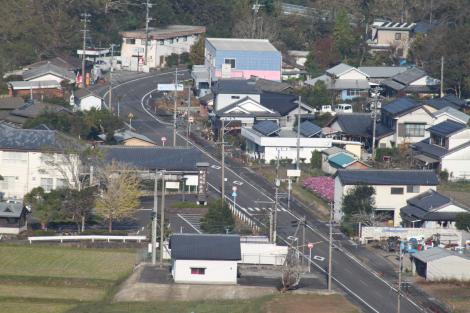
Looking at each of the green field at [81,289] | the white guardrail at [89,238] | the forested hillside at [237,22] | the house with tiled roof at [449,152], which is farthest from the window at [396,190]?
the forested hillside at [237,22]

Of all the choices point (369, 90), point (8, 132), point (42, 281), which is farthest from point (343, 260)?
point (369, 90)

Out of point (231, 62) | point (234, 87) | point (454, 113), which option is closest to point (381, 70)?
point (231, 62)

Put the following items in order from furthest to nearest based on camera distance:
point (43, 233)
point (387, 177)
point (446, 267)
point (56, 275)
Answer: point (387, 177)
point (43, 233)
point (446, 267)
point (56, 275)

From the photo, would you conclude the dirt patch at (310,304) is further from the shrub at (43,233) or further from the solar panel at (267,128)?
the solar panel at (267,128)

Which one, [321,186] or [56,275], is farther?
[321,186]

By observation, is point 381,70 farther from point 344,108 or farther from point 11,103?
point 11,103

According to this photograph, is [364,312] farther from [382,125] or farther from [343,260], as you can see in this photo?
[382,125]

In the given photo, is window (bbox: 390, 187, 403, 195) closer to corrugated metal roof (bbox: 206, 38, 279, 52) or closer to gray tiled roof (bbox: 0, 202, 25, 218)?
gray tiled roof (bbox: 0, 202, 25, 218)
